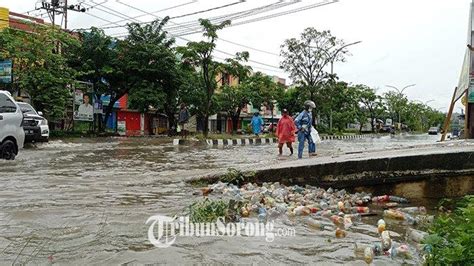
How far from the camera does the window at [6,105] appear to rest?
423 inches

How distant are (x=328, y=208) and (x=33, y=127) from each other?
13.8m

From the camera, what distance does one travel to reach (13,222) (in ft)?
15.7

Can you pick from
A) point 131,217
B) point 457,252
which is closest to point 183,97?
point 131,217

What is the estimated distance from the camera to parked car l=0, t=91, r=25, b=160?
1077 cm

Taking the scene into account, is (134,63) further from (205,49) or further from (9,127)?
(9,127)

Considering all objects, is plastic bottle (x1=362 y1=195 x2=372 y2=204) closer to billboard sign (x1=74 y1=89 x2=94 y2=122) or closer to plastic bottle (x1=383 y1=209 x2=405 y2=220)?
plastic bottle (x1=383 y1=209 x2=405 y2=220)

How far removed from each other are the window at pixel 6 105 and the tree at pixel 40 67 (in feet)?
37.5

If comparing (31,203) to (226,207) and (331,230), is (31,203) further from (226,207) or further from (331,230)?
(331,230)

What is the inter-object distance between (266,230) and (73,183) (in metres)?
4.29

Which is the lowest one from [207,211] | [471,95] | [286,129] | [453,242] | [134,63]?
[207,211]

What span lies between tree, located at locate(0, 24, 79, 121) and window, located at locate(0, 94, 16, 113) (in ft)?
37.5

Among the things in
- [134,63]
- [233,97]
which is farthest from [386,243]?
[233,97]

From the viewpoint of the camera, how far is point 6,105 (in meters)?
10.8

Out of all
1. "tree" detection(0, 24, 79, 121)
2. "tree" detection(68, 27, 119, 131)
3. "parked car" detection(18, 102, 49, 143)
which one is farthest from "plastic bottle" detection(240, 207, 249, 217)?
"tree" detection(68, 27, 119, 131)
